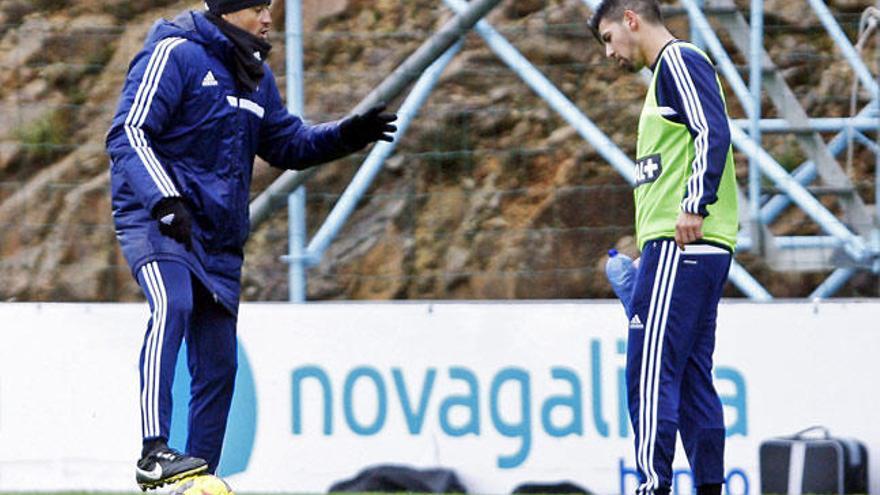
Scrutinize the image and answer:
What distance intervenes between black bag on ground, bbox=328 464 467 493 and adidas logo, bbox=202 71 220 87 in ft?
8.28

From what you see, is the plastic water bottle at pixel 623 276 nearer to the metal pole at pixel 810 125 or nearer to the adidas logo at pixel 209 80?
the adidas logo at pixel 209 80

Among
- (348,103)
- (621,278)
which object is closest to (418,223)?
(348,103)

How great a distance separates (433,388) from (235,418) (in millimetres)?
887

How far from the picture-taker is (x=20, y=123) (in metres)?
9.69

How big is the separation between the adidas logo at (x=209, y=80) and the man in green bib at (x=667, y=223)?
1.30 meters

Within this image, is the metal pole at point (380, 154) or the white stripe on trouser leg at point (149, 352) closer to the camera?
the white stripe on trouser leg at point (149, 352)

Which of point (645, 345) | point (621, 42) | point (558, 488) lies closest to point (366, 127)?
point (621, 42)

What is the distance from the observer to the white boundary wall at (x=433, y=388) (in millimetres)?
8312

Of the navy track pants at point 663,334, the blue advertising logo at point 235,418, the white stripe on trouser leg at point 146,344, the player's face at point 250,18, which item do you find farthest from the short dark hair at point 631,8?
the blue advertising logo at point 235,418

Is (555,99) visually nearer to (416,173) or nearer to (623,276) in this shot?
(416,173)

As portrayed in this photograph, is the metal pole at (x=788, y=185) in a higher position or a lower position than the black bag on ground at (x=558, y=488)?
higher

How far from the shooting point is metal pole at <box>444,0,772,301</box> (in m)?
9.31

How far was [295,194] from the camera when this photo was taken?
9078 mm

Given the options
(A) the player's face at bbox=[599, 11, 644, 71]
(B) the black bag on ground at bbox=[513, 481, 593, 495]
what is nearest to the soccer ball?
(A) the player's face at bbox=[599, 11, 644, 71]
